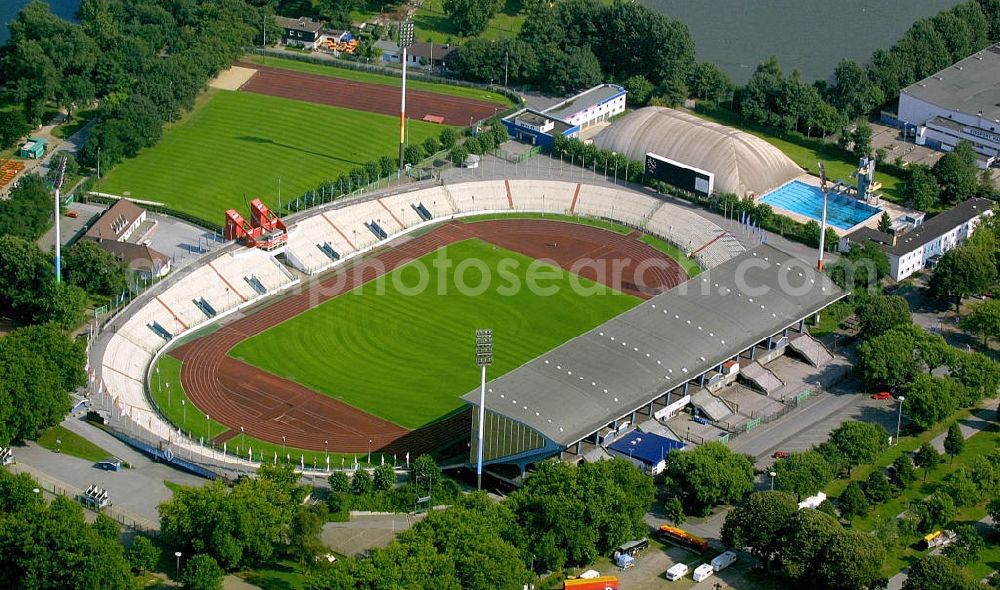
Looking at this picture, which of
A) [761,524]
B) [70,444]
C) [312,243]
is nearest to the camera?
[761,524]

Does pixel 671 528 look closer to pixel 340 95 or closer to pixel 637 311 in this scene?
pixel 637 311

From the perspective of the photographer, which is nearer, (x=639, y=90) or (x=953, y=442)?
(x=953, y=442)

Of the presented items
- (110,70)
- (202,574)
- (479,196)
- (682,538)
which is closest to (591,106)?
(479,196)

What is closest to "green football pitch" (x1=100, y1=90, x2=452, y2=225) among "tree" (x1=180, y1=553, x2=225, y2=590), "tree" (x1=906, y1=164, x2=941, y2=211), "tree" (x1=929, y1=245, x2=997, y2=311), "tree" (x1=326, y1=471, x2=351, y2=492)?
"tree" (x1=326, y1=471, x2=351, y2=492)

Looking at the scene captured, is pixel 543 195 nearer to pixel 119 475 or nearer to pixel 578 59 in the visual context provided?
pixel 578 59

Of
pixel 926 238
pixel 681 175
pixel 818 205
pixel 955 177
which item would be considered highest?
pixel 681 175

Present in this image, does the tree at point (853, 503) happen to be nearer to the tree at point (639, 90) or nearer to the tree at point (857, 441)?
the tree at point (857, 441)
